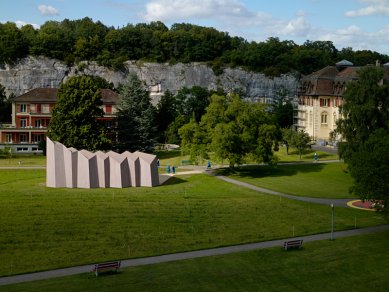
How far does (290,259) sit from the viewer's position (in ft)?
108

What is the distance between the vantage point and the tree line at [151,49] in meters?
123

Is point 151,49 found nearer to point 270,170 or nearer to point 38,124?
point 38,124

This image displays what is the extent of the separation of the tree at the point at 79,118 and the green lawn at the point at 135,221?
15.0 meters

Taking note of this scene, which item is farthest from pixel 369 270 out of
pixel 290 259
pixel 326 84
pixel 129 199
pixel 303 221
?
pixel 326 84

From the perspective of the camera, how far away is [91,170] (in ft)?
180

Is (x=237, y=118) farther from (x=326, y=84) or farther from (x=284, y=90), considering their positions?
(x=284, y=90)

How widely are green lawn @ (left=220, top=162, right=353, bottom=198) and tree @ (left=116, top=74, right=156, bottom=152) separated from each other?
1587cm

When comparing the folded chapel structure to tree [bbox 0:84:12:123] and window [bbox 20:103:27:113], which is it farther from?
tree [bbox 0:84:12:123]

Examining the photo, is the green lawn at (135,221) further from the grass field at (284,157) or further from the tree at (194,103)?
the tree at (194,103)

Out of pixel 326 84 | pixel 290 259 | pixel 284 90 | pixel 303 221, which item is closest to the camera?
pixel 290 259

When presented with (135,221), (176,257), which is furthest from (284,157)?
(176,257)

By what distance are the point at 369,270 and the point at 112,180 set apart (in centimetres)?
2954

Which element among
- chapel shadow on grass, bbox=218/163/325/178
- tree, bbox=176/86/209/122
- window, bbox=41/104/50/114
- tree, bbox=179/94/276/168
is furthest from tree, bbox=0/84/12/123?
chapel shadow on grass, bbox=218/163/325/178

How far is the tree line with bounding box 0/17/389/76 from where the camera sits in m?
123
